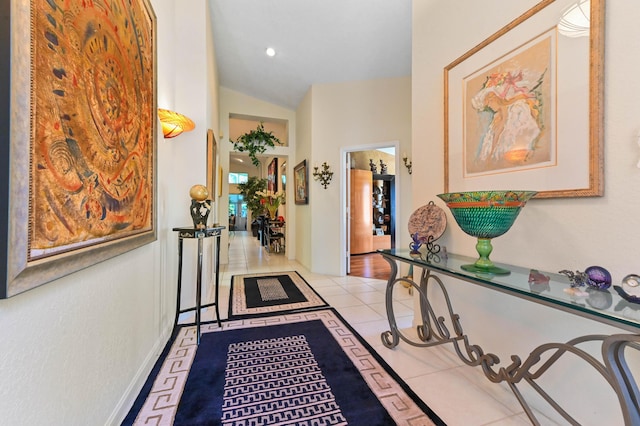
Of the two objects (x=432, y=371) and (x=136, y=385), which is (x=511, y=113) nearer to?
(x=432, y=371)

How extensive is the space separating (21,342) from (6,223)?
36cm

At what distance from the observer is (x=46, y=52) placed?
73cm

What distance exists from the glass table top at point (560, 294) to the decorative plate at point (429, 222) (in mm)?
440

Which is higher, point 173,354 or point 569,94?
point 569,94

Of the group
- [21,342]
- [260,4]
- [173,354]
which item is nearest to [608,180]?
[21,342]

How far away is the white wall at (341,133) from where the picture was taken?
3926 millimetres

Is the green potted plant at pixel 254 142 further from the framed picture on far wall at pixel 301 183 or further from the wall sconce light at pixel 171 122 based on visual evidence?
the wall sconce light at pixel 171 122

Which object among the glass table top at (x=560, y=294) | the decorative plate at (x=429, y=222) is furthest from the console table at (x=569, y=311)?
the decorative plate at (x=429, y=222)

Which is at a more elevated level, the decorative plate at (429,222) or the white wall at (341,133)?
the white wall at (341,133)

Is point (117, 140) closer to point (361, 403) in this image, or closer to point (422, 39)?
point (361, 403)

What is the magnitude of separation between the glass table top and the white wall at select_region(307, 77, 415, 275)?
2.59 metres

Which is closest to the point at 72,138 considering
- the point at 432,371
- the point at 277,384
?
the point at 277,384

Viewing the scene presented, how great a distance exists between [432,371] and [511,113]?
5.50ft

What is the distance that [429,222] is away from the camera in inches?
76.7
